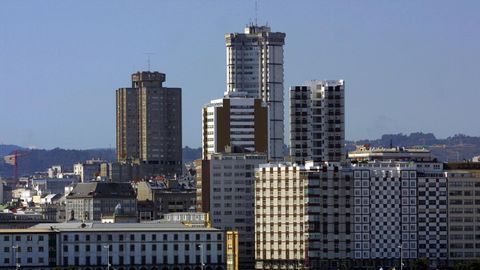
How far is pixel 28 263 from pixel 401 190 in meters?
35.9

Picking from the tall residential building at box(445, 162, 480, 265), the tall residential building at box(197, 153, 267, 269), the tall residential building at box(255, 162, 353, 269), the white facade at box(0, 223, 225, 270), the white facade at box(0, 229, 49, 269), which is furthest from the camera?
the tall residential building at box(197, 153, 267, 269)

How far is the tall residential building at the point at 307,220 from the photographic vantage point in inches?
6895

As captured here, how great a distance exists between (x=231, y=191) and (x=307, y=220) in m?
21.4

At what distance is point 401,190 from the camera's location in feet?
591

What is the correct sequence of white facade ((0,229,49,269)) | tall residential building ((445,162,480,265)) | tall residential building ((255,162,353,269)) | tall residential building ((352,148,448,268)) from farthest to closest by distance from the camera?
tall residential building ((445,162,480,265)) < tall residential building ((352,148,448,268)) < tall residential building ((255,162,353,269)) < white facade ((0,229,49,269))

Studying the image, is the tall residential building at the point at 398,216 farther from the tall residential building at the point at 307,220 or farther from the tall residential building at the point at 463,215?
the tall residential building at the point at 307,220

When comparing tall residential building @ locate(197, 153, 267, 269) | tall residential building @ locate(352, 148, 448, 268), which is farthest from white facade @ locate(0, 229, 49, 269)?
tall residential building @ locate(197, 153, 267, 269)

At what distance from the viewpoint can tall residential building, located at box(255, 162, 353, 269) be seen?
175 metres

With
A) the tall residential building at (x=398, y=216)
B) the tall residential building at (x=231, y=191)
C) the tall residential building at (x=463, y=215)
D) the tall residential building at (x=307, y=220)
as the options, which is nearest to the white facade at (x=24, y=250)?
the tall residential building at (x=307, y=220)

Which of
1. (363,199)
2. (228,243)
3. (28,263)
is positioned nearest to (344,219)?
(363,199)

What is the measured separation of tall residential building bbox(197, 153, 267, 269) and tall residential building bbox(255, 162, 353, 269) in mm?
12853

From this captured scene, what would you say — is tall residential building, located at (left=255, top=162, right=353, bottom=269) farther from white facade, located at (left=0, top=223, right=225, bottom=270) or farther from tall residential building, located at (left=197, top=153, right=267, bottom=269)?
white facade, located at (left=0, top=223, right=225, bottom=270)

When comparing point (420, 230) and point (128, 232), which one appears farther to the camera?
point (420, 230)

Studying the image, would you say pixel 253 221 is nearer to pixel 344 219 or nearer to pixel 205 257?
pixel 344 219
